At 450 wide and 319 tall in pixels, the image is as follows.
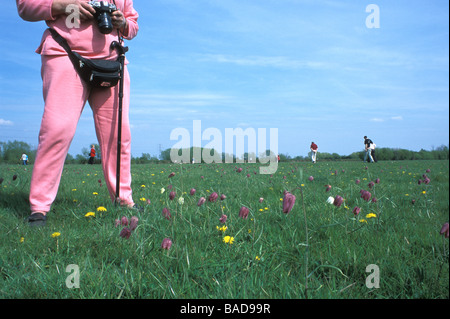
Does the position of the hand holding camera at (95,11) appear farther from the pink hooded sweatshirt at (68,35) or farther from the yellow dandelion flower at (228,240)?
the yellow dandelion flower at (228,240)

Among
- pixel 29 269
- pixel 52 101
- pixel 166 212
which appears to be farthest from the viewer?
pixel 52 101

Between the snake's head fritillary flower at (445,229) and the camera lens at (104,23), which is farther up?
the camera lens at (104,23)

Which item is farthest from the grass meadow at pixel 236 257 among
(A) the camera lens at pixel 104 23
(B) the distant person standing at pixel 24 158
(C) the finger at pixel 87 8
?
A: (B) the distant person standing at pixel 24 158

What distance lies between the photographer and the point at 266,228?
7.59 feet

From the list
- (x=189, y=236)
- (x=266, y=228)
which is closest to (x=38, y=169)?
(x=189, y=236)

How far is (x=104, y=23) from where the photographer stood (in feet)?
9.01

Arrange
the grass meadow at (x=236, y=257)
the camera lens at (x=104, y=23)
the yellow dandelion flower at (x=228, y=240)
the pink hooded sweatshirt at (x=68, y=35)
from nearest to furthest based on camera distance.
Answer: the grass meadow at (x=236, y=257)
the yellow dandelion flower at (x=228, y=240)
the pink hooded sweatshirt at (x=68, y=35)
the camera lens at (x=104, y=23)

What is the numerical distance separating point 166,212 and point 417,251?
1616 mm

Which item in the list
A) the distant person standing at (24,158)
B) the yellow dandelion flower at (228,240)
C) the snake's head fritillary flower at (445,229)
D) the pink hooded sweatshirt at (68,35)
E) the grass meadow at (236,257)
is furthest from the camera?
the distant person standing at (24,158)

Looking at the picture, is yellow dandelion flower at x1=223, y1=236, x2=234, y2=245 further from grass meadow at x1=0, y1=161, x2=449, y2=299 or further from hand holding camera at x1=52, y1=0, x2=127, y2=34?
hand holding camera at x1=52, y1=0, x2=127, y2=34

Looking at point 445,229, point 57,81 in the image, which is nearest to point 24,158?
point 57,81

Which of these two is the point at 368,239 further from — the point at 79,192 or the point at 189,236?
the point at 79,192

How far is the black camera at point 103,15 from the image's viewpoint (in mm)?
2750
